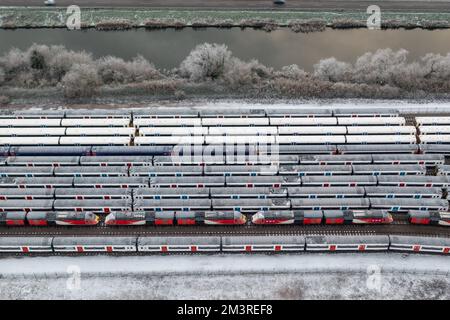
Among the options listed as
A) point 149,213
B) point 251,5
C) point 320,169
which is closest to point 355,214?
point 320,169

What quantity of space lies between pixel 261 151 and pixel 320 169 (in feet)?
30.0

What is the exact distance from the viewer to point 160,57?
330 feet

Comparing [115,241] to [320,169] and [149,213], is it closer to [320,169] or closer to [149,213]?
[149,213]

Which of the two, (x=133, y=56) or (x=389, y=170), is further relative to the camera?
(x=133, y=56)

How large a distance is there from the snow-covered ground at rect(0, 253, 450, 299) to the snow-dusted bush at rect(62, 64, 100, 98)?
38039mm

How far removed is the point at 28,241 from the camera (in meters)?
55.7

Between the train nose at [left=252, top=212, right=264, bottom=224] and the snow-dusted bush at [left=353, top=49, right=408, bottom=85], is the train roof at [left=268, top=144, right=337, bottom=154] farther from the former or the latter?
the snow-dusted bush at [left=353, top=49, right=408, bottom=85]

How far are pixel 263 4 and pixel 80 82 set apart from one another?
5368 centimetres

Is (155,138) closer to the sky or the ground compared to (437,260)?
closer to the sky

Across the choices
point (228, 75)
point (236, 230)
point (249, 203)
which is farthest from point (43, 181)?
point (228, 75)

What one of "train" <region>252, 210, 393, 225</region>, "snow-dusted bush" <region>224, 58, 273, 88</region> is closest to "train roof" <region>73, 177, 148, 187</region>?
"train" <region>252, 210, 393, 225</region>

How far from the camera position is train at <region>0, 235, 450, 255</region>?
183ft

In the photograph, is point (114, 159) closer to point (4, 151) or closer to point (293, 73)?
point (4, 151)

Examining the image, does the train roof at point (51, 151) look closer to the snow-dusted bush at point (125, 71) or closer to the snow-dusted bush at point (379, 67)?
the snow-dusted bush at point (125, 71)
